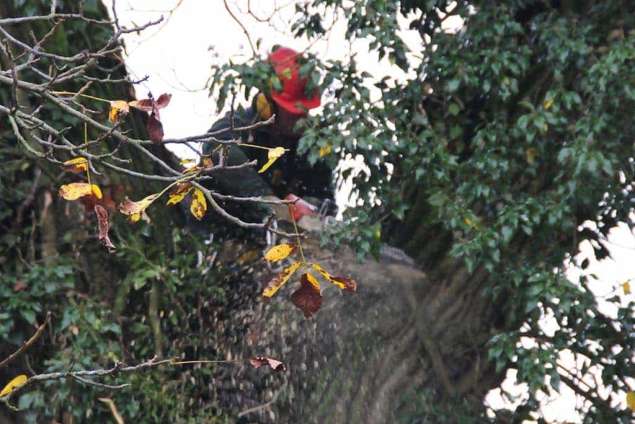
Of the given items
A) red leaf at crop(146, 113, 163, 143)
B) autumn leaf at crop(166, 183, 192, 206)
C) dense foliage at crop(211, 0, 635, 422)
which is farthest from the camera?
dense foliage at crop(211, 0, 635, 422)

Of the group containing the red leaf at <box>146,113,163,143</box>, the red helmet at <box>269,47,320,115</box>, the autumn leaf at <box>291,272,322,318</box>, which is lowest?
the autumn leaf at <box>291,272,322,318</box>

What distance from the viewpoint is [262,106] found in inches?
174

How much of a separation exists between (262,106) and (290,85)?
31 centimetres

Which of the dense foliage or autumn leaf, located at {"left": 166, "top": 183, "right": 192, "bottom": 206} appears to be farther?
the dense foliage

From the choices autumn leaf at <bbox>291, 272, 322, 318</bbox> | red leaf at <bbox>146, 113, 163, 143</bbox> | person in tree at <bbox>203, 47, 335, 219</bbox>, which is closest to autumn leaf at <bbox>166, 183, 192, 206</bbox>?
red leaf at <bbox>146, 113, 163, 143</bbox>

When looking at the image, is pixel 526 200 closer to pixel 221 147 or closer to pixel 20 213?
pixel 20 213

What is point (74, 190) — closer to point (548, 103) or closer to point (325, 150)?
point (325, 150)

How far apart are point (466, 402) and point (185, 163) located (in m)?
2.39

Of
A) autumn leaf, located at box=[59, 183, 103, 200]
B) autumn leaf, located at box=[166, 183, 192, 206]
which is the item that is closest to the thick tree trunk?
autumn leaf, located at box=[166, 183, 192, 206]

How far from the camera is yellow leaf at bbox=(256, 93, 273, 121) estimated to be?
169 inches

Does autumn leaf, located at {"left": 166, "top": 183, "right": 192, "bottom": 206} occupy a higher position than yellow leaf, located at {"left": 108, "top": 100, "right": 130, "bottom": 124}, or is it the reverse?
yellow leaf, located at {"left": 108, "top": 100, "right": 130, "bottom": 124}

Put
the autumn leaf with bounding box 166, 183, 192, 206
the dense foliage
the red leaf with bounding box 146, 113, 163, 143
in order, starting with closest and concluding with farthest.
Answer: the red leaf with bounding box 146, 113, 163, 143
the autumn leaf with bounding box 166, 183, 192, 206
the dense foliage

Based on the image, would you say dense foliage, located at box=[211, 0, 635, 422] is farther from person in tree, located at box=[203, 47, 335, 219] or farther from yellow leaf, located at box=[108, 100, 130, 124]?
yellow leaf, located at box=[108, 100, 130, 124]

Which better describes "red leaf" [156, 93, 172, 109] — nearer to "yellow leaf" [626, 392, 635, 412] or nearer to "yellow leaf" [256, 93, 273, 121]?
"yellow leaf" [256, 93, 273, 121]
